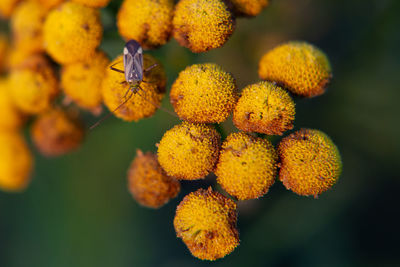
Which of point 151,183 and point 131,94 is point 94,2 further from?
point 151,183

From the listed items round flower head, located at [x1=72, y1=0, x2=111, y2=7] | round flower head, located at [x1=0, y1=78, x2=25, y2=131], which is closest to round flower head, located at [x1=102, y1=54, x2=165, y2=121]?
round flower head, located at [x1=72, y1=0, x2=111, y2=7]

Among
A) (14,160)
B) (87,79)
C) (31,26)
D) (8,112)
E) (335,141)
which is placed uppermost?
(31,26)

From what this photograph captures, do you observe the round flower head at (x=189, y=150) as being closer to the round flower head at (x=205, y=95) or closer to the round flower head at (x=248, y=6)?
the round flower head at (x=205, y=95)

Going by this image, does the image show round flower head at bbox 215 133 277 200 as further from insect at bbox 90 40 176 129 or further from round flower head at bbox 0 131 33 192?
round flower head at bbox 0 131 33 192

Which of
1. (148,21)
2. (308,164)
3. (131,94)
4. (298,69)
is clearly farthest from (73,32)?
(308,164)

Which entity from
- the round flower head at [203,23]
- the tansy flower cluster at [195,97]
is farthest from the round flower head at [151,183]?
the round flower head at [203,23]

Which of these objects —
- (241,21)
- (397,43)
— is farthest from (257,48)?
(397,43)
